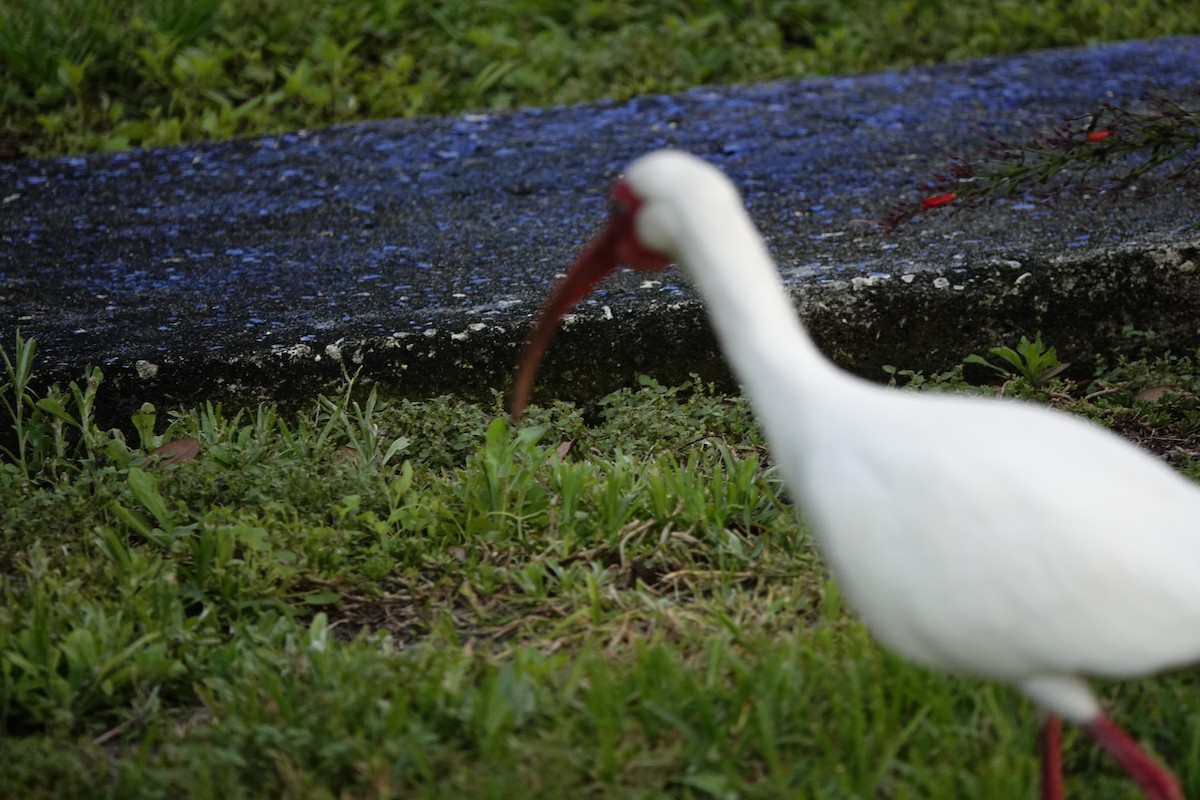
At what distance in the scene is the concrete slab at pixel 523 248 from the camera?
3.46 m

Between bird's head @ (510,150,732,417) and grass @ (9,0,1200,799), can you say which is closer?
bird's head @ (510,150,732,417)

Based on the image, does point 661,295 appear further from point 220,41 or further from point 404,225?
point 220,41

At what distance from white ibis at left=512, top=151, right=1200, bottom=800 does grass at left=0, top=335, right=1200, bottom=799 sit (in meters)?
0.36

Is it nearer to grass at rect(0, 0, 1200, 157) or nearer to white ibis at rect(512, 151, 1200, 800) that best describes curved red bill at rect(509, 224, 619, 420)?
white ibis at rect(512, 151, 1200, 800)

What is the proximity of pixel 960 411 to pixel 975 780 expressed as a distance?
592 millimetres

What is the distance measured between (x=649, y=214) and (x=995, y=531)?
69 centimetres

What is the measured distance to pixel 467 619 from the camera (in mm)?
2730

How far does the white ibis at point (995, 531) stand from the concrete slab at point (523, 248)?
1584 millimetres

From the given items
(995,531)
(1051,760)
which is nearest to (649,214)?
(995,531)

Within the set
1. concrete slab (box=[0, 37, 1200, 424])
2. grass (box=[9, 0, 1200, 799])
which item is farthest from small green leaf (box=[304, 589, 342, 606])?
concrete slab (box=[0, 37, 1200, 424])

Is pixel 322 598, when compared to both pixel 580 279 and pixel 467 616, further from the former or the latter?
pixel 580 279

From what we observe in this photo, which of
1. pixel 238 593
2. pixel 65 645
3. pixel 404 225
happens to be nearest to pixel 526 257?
pixel 404 225

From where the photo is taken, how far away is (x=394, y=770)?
217cm

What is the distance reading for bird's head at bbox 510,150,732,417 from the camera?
1992 millimetres
